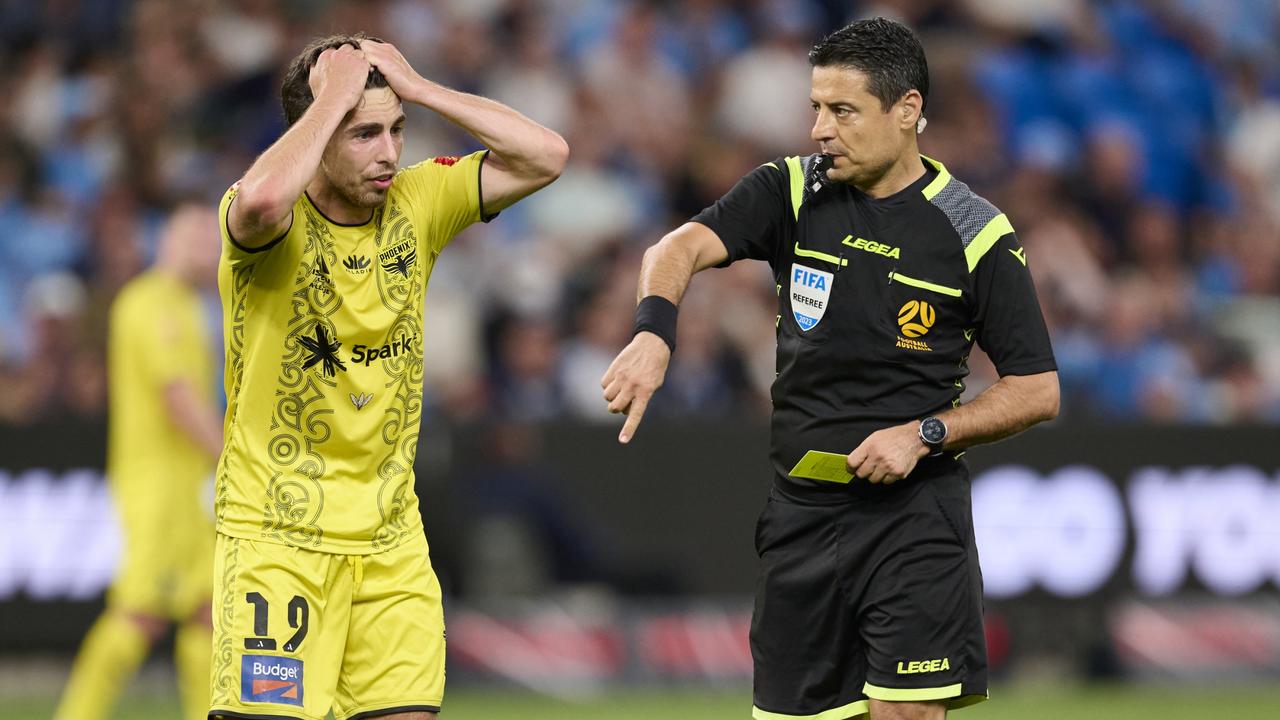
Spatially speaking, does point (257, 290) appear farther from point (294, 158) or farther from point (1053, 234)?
point (1053, 234)

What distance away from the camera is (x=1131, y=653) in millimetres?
11414

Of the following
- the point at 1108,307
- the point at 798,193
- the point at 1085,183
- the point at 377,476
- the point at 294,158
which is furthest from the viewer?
the point at 1085,183

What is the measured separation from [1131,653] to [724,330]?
3551mm

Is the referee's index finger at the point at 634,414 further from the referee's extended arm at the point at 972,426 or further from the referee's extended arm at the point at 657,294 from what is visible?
the referee's extended arm at the point at 972,426

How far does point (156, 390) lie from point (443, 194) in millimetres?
4069

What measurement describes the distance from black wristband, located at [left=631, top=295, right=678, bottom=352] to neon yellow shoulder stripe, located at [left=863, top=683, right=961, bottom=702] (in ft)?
4.23

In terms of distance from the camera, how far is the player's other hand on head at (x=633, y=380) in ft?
17.0

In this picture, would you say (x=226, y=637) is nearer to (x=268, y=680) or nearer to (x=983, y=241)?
(x=268, y=680)

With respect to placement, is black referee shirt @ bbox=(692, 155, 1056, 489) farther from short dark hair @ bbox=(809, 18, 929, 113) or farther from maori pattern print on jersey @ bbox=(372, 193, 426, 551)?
maori pattern print on jersey @ bbox=(372, 193, 426, 551)

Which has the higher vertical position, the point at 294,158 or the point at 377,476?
the point at 294,158

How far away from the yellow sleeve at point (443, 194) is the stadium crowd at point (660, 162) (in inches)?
244

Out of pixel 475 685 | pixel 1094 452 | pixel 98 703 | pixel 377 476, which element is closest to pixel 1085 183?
pixel 1094 452

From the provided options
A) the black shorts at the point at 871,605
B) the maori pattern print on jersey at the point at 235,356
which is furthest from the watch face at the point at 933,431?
the maori pattern print on jersey at the point at 235,356

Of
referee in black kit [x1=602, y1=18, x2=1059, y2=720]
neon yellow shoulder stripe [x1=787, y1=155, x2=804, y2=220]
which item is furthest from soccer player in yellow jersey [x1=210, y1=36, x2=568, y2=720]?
→ neon yellow shoulder stripe [x1=787, y1=155, x2=804, y2=220]
